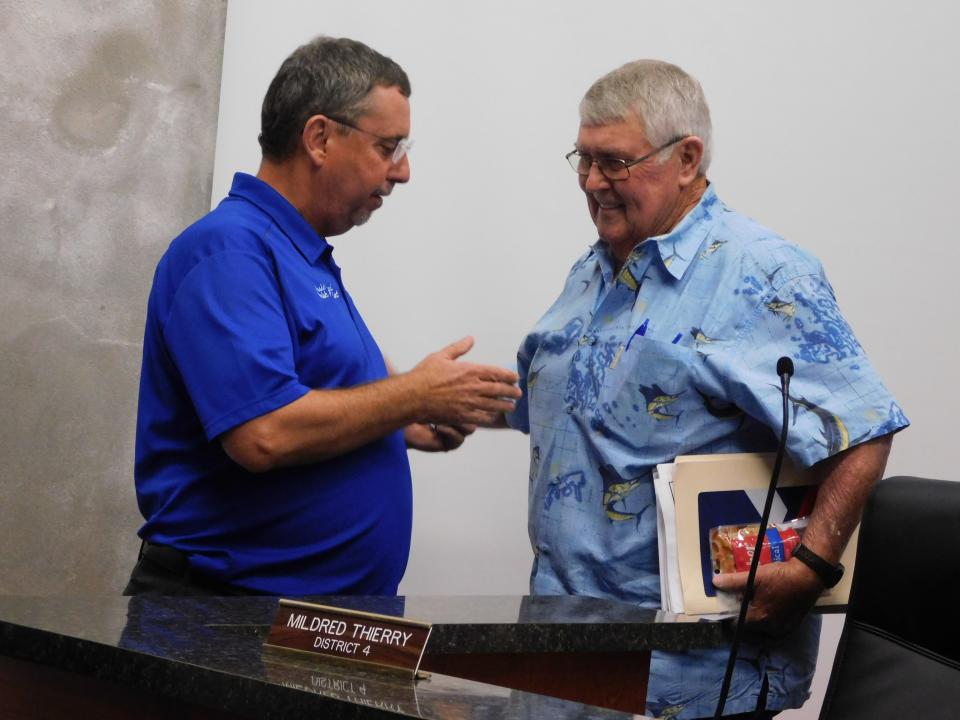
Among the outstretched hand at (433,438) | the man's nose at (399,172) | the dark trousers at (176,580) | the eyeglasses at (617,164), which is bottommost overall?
the dark trousers at (176,580)

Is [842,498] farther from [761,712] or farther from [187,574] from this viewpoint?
[187,574]

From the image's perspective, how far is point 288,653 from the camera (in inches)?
46.1

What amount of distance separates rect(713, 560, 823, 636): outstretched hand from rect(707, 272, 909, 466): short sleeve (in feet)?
0.54

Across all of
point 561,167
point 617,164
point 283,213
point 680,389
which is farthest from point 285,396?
point 561,167

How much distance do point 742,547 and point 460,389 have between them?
48 centimetres

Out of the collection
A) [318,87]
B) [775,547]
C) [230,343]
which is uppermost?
[318,87]

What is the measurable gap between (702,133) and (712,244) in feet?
0.67

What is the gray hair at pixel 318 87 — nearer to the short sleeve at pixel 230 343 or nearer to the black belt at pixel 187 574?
the short sleeve at pixel 230 343

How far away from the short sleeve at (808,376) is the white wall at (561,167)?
94 cm

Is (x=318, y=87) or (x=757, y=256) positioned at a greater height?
(x=318, y=87)

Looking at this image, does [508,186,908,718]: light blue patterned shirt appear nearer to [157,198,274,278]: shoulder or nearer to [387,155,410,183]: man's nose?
[387,155,410,183]: man's nose

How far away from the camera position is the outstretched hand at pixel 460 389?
1.70 metres

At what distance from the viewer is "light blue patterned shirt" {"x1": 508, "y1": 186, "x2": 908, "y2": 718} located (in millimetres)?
1778

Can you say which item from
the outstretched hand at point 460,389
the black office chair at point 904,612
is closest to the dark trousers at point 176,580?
the outstretched hand at point 460,389
